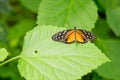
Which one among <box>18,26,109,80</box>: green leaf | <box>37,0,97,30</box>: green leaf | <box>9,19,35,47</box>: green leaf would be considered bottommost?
<box>18,26,109,80</box>: green leaf

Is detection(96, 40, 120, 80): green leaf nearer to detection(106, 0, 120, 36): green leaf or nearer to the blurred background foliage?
the blurred background foliage

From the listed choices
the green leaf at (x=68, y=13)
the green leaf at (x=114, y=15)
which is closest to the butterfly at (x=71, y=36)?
the green leaf at (x=68, y=13)

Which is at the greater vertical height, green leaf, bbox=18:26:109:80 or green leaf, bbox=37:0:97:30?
green leaf, bbox=37:0:97:30

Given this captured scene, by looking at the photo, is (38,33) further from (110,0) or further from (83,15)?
(110,0)

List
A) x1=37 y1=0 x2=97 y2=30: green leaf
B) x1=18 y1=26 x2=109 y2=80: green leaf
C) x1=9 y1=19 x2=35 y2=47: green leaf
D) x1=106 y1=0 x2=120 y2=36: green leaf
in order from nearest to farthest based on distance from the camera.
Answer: x1=18 y1=26 x2=109 y2=80: green leaf
x1=37 y1=0 x2=97 y2=30: green leaf
x1=106 y1=0 x2=120 y2=36: green leaf
x1=9 y1=19 x2=35 y2=47: green leaf

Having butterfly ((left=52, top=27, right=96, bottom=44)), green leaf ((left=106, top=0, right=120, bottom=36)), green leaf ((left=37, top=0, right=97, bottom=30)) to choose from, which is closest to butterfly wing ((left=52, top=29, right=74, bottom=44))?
butterfly ((left=52, top=27, right=96, bottom=44))

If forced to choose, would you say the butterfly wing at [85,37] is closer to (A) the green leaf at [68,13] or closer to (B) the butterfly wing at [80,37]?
(B) the butterfly wing at [80,37]

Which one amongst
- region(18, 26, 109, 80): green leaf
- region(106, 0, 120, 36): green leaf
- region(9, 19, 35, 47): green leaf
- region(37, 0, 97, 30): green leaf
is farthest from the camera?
region(9, 19, 35, 47): green leaf

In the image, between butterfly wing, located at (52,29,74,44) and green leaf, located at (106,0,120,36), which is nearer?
butterfly wing, located at (52,29,74,44)
